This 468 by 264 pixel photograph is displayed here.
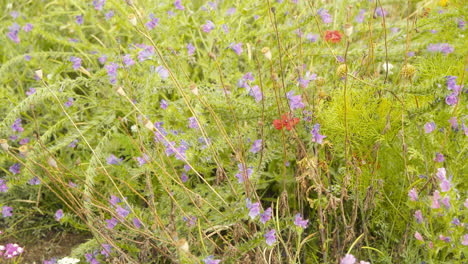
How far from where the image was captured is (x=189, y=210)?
79.0 inches

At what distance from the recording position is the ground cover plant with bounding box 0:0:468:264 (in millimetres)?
1668

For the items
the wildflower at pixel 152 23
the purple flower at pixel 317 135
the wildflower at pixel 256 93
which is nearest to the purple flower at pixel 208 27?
the wildflower at pixel 152 23

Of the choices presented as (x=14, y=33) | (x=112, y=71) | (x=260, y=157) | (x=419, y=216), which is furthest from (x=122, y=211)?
(x=14, y=33)

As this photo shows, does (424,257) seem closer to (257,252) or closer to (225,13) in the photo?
(257,252)

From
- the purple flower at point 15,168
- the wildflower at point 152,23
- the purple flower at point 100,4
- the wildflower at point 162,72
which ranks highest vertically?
the purple flower at point 100,4

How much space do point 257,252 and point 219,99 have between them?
2.24 ft

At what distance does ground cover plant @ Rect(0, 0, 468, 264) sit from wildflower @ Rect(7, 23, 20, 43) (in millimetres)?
211

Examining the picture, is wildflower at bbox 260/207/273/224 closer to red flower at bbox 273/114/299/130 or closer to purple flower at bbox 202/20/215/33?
red flower at bbox 273/114/299/130

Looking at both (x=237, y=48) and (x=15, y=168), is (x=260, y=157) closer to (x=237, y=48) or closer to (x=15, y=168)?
(x=237, y=48)

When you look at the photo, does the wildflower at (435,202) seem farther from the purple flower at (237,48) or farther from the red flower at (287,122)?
the purple flower at (237,48)

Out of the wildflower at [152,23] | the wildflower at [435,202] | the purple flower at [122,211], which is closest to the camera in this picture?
the wildflower at [435,202]

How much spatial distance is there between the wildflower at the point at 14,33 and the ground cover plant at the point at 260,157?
0.69 feet

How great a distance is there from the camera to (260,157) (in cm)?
188

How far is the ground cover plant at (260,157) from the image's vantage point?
167 cm
